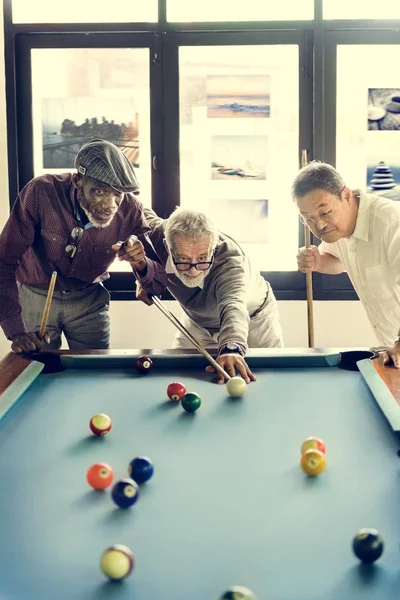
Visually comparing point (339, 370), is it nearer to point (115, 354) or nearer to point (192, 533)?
point (115, 354)

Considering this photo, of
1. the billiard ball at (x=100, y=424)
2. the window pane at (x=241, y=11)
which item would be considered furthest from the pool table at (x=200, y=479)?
the window pane at (x=241, y=11)

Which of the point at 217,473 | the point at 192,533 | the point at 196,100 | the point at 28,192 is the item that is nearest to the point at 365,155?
the point at 196,100

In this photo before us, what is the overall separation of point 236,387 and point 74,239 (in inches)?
41.1

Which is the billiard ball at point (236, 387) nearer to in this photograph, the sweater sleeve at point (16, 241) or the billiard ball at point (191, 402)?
the billiard ball at point (191, 402)

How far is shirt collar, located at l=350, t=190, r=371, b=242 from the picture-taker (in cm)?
276

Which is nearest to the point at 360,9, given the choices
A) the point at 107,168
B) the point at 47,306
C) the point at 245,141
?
the point at 245,141

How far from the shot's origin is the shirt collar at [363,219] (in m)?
2.76

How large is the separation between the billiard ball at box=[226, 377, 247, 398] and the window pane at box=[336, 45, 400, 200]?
2.45 meters

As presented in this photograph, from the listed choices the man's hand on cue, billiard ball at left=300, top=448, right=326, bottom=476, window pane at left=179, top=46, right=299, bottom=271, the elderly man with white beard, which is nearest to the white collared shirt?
the elderly man with white beard

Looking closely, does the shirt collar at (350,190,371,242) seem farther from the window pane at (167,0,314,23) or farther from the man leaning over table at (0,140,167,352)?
the window pane at (167,0,314,23)

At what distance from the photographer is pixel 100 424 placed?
1.81 meters

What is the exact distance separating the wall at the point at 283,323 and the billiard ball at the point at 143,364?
1.77 m

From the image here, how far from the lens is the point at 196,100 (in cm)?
429

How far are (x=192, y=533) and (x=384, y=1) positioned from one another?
3.72m
